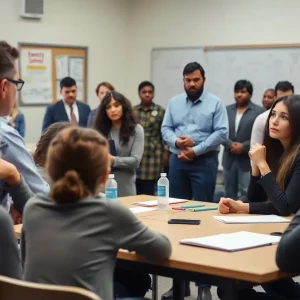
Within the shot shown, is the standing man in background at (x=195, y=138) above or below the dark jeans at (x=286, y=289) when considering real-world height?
above

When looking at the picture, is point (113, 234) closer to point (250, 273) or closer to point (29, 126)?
point (250, 273)

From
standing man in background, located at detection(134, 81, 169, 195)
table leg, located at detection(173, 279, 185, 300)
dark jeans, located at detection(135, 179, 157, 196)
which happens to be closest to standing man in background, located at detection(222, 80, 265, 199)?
standing man in background, located at detection(134, 81, 169, 195)

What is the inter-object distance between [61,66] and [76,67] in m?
0.27

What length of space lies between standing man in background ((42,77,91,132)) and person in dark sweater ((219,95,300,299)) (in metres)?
3.60

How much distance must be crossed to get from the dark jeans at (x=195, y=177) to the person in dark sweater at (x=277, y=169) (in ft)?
6.71

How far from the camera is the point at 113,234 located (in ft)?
7.44

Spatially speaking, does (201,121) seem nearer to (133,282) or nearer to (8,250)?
(133,282)

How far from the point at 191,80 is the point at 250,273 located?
3823mm

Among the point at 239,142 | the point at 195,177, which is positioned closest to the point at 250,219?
the point at 195,177

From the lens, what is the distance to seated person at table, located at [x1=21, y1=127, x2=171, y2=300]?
223 centimetres

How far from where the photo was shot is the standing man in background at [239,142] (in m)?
6.97

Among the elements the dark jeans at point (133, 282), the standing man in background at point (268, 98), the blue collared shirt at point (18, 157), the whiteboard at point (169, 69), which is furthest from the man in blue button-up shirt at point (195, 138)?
the blue collared shirt at point (18, 157)

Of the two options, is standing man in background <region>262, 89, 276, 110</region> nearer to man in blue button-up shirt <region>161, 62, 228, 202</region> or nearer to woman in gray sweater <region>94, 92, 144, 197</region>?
man in blue button-up shirt <region>161, 62, 228, 202</region>

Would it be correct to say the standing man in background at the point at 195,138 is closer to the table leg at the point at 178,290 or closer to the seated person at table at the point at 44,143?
the seated person at table at the point at 44,143
